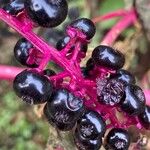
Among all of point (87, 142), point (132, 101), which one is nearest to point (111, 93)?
point (132, 101)

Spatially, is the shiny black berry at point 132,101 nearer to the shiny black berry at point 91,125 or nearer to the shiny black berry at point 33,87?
the shiny black berry at point 91,125

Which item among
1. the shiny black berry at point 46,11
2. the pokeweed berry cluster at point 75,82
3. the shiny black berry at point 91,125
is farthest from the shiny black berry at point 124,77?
the shiny black berry at point 46,11

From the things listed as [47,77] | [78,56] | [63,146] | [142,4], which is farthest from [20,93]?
[142,4]

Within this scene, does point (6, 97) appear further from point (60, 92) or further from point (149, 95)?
point (60, 92)

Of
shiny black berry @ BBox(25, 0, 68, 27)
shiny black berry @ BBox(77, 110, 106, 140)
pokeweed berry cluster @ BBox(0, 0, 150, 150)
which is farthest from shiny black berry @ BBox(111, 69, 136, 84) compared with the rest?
shiny black berry @ BBox(25, 0, 68, 27)

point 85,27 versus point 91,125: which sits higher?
point 85,27

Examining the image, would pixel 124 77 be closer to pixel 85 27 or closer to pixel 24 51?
pixel 85 27
